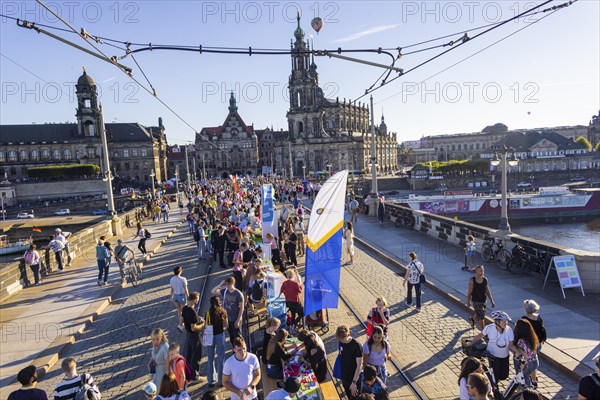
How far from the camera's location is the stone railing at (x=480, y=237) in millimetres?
11008

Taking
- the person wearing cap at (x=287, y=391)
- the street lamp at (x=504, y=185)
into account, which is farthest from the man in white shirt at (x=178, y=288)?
the street lamp at (x=504, y=185)

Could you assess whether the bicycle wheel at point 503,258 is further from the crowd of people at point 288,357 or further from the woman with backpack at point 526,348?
the woman with backpack at point 526,348

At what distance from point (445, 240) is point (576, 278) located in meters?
8.18

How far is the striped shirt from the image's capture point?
5462mm

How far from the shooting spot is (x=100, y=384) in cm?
756

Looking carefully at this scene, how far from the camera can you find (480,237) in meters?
15.9

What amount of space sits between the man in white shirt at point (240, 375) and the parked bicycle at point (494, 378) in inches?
122

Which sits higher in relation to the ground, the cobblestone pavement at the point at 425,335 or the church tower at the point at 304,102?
the church tower at the point at 304,102

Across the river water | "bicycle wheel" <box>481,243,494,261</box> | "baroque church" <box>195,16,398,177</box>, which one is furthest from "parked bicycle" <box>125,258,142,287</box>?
"baroque church" <box>195,16,398,177</box>

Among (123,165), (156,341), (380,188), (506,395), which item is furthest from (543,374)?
(123,165)

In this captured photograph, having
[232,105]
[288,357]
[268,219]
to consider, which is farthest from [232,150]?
[288,357]

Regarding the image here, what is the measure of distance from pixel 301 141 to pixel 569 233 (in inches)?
3010

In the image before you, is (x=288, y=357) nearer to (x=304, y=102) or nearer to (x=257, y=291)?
(x=257, y=291)

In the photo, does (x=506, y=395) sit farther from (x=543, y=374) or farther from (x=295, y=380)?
(x=295, y=380)
